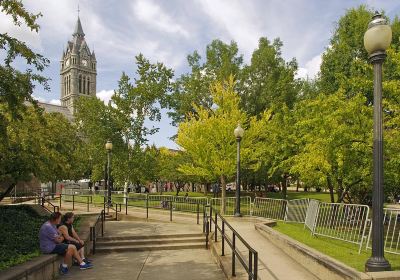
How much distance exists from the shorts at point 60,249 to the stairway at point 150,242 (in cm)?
289

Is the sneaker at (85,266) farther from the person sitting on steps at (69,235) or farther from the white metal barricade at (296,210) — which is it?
the white metal barricade at (296,210)

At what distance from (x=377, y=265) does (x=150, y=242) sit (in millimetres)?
8138

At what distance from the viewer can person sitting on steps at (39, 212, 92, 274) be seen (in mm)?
9008

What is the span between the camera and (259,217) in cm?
1772

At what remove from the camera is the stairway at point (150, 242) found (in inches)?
489

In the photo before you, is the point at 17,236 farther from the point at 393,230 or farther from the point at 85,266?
the point at 393,230

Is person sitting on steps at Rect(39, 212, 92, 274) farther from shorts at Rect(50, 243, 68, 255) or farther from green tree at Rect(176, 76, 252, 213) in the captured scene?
green tree at Rect(176, 76, 252, 213)

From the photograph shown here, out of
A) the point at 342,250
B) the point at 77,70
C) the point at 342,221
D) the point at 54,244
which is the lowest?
the point at 342,250

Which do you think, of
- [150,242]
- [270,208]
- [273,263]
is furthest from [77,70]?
[273,263]

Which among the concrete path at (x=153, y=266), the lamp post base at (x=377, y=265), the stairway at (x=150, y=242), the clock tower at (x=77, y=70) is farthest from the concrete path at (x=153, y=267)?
the clock tower at (x=77, y=70)

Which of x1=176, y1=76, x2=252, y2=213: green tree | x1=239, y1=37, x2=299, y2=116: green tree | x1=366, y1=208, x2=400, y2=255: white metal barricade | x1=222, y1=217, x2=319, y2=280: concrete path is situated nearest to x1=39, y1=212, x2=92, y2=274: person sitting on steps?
x1=222, y1=217, x2=319, y2=280: concrete path

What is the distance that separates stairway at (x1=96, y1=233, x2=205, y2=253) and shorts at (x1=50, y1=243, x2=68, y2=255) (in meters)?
2.89

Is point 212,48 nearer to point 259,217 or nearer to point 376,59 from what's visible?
point 259,217

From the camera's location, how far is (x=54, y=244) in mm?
9102
